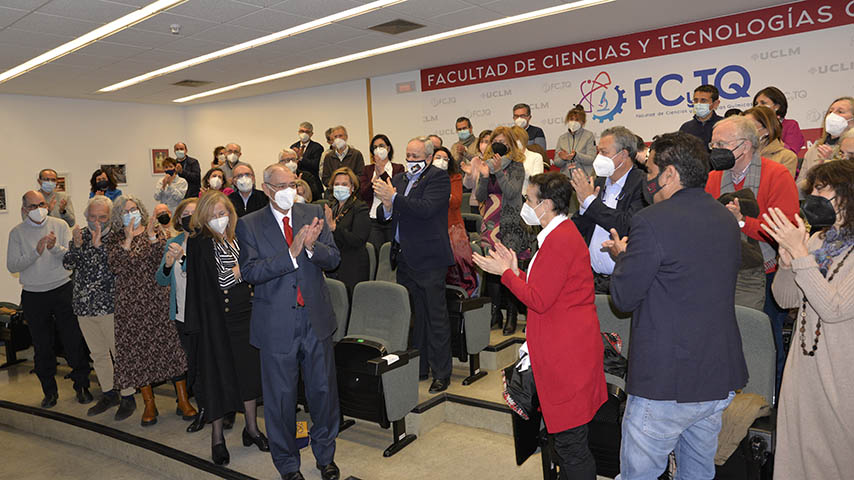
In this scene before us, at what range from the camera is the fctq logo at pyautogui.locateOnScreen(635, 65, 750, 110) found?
291 inches

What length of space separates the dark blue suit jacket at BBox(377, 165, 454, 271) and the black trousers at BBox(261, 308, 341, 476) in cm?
103

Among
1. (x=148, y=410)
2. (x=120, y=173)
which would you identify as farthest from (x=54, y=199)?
(x=120, y=173)

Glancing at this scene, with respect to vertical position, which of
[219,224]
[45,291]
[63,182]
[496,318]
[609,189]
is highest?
[63,182]

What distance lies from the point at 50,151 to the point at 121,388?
9.17 metres

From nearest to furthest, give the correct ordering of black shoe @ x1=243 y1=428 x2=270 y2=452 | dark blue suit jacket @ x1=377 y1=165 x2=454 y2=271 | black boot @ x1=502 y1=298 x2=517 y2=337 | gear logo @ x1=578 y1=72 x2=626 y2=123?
black shoe @ x1=243 y1=428 x2=270 y2=452 < dark blue suit jacket @ x1=377 y1=165 x2=454 y2=271 < black boot @ x1=502 y1=298 x2=517 y2=337 < gear logo @ x1=578 y1=72 x2=626 y2=123

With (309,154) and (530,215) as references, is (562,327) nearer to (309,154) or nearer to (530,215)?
(530,215)

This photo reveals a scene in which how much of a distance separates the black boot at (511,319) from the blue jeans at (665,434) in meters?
3.00

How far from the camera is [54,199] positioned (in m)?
7.41

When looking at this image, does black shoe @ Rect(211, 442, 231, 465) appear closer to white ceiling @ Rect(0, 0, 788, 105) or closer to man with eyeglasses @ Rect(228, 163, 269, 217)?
man with eyeglasses @ Rect(228, 163, 269, 217)

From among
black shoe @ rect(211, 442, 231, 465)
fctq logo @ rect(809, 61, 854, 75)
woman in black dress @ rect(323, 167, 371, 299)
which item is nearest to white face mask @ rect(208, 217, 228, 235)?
woman in black dress @ rect(323, 167, 371, 299)

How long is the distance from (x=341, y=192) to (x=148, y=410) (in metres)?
2.30

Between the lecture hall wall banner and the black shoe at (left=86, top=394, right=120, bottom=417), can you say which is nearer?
the black shoe at (left=86, top=394, right=120, bottom=417)

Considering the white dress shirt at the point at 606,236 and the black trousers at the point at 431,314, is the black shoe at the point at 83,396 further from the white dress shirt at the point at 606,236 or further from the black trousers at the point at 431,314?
the white dress shirt at the point at 606,236

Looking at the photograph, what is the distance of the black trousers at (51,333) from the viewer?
529 cm
